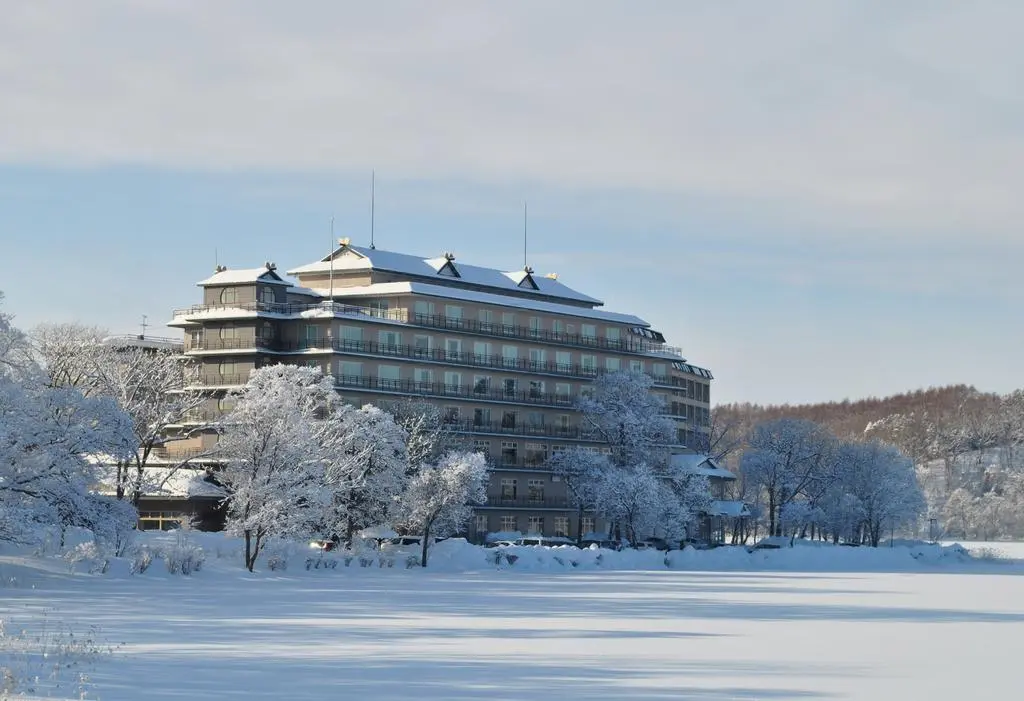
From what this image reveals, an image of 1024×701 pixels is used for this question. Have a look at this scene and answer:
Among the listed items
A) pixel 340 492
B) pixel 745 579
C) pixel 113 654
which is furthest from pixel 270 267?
pixel 113 654

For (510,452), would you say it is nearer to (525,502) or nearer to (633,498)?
(525,502)

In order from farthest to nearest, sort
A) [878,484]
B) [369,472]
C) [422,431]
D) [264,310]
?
[878,484], [264,310], [422,431], [369,472]

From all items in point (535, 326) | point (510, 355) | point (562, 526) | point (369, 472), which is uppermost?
point (535, 326)

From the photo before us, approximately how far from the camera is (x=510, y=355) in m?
140

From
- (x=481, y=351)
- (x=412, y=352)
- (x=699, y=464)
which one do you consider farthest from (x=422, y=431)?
(x=699, y=464)

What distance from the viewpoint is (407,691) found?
91.0 ft

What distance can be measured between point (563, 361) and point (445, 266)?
15.0m

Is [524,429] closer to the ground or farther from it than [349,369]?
closer to the ground

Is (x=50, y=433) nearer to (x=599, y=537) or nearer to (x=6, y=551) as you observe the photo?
(x=6, y=551)

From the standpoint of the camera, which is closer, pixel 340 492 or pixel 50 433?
pixel 50 433

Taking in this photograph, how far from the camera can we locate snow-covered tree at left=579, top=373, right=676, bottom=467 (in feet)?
419

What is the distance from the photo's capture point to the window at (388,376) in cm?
12769

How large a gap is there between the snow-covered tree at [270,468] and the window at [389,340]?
151ft

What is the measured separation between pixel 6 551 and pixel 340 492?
27516 millimetres
